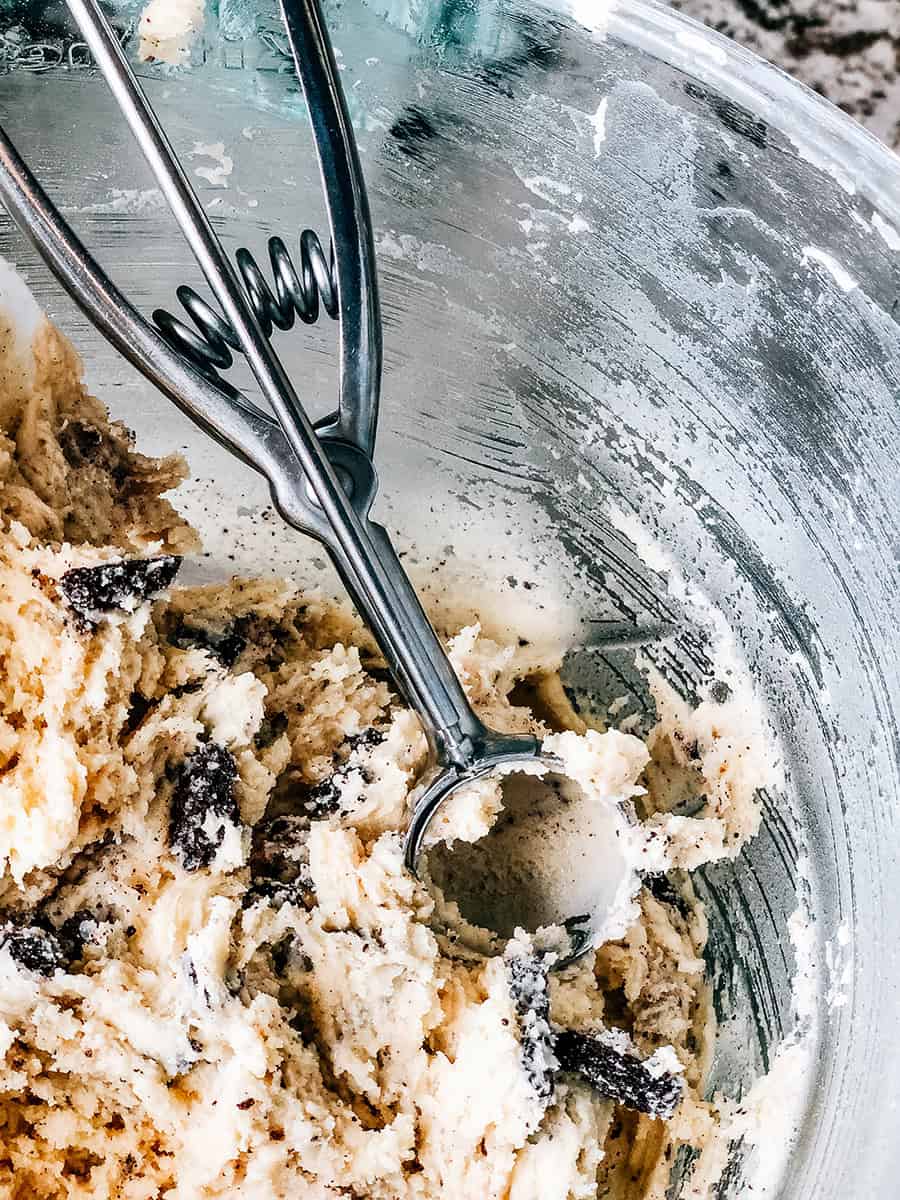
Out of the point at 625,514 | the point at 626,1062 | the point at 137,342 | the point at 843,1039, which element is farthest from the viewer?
the point at 625,514

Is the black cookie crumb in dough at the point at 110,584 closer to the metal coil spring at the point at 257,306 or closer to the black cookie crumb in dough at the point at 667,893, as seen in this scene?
the metal coil spring at the point at 257,306

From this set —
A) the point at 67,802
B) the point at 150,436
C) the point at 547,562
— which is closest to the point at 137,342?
the point at 67,802

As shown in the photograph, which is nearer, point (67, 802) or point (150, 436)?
point (67, 802)

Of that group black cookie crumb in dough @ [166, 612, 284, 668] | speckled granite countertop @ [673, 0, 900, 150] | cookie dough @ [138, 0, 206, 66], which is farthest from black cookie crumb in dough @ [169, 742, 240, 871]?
speckled granite countertop @ [673, 0, 900, 150]

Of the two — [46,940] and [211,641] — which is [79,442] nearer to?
[211,641]

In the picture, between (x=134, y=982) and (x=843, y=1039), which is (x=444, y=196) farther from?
(x=843, y=1039)

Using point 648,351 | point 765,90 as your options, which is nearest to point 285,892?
point 648,351
